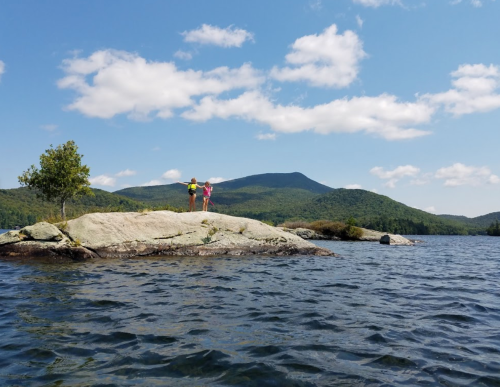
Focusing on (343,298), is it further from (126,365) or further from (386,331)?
(126,365)

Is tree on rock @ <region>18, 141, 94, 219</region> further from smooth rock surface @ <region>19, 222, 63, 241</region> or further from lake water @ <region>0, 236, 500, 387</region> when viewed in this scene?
lake water @ <region>0, 236, 500, 387</region>

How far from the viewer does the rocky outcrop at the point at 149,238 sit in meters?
15.7

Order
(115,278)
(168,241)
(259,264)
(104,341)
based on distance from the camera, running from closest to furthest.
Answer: (104,341)
(115,278)
(259,264)
(168,241)

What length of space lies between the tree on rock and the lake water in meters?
22.2

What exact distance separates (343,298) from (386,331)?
280 centimetres

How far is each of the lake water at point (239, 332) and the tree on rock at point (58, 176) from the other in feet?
72.9

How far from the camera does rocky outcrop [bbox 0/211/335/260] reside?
15734 mm

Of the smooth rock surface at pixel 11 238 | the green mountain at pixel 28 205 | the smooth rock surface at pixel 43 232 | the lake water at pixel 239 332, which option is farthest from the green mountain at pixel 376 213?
the lake water at pixel 239 332

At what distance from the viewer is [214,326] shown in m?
6.28

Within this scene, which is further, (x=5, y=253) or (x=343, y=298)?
(x=5, y=253)

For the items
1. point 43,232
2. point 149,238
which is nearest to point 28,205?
point 43,232

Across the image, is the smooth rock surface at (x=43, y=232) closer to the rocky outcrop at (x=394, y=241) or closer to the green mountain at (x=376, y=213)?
the rocky outcrop at (x=394, y=241)

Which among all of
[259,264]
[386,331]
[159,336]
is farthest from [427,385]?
[259,264]

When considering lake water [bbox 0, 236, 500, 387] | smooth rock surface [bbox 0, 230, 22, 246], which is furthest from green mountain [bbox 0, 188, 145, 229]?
lake water [bbox 0, 236, 500, 387]
